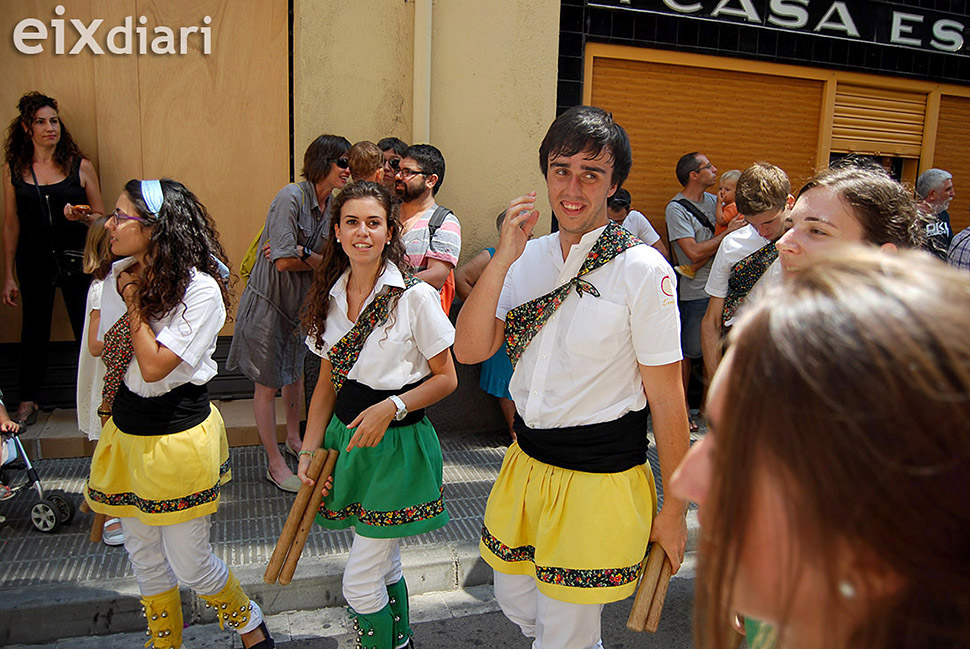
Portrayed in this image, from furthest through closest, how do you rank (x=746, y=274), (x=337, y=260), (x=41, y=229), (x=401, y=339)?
1. (x=41, y=229)
2. (x=746, y=274)
3. (x=337, y=260)
4. (x=401, y=339)

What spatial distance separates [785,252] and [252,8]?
4.82 metres

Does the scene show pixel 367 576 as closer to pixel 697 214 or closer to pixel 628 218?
pixel 628 218

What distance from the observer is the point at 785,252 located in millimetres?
2332

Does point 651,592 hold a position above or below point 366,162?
below

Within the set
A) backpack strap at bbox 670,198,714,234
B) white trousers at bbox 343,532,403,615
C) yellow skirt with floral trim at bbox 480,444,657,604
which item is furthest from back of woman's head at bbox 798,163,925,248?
backpack strap at bbox 670,198,714,234

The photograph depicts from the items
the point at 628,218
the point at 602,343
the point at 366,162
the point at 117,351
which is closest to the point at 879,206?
the point at 602,343

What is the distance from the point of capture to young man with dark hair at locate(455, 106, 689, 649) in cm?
237

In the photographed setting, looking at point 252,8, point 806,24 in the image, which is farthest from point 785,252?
point 806,24

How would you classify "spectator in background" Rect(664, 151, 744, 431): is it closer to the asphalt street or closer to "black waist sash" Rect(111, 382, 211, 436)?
the asphalt street

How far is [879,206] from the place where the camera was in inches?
89.4

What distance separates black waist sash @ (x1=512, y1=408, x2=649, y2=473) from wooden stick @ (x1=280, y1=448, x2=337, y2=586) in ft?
2.85

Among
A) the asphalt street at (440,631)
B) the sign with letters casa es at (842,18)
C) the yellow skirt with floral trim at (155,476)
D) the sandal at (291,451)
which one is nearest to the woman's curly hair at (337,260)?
the yellow skirt with floral trim at (155,476)

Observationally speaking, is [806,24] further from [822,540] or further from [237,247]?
[822,540]

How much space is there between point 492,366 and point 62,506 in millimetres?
2925
